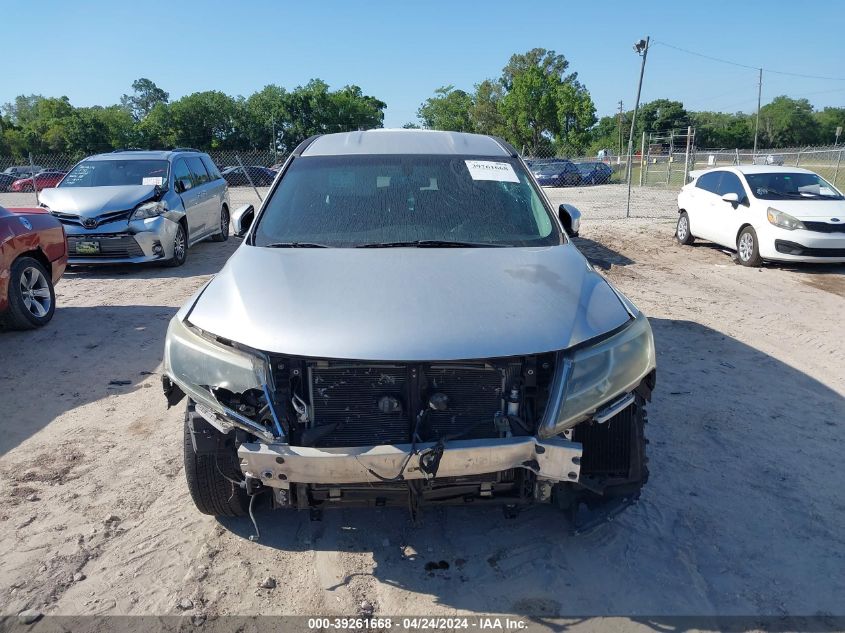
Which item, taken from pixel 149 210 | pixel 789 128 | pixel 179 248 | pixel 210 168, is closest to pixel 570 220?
pixel 149 210

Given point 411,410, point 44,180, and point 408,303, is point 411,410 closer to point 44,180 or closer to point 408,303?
point 408,303

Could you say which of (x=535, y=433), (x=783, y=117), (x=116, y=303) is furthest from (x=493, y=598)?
(x=783, y=117)

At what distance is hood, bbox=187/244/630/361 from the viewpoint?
8.03 ft

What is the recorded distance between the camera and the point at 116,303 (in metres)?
7.53

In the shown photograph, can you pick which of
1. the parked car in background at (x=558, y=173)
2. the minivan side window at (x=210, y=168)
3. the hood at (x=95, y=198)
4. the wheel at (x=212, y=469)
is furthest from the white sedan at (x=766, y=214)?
the parked car in background at (x=558, y=173)

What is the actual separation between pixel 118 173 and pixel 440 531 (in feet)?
29.5

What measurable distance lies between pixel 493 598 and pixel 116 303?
6.45 m

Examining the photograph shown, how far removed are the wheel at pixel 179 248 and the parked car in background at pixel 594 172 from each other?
26.6 meters

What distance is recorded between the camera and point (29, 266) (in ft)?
20.8

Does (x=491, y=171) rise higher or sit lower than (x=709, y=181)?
higher

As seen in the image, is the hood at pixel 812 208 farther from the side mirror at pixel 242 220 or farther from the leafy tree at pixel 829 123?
the leafy tree at pixel 829 123

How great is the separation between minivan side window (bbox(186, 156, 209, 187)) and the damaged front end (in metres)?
9.10

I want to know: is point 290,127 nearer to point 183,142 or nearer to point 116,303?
point 183,142

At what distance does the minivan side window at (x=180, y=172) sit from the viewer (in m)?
10.0
